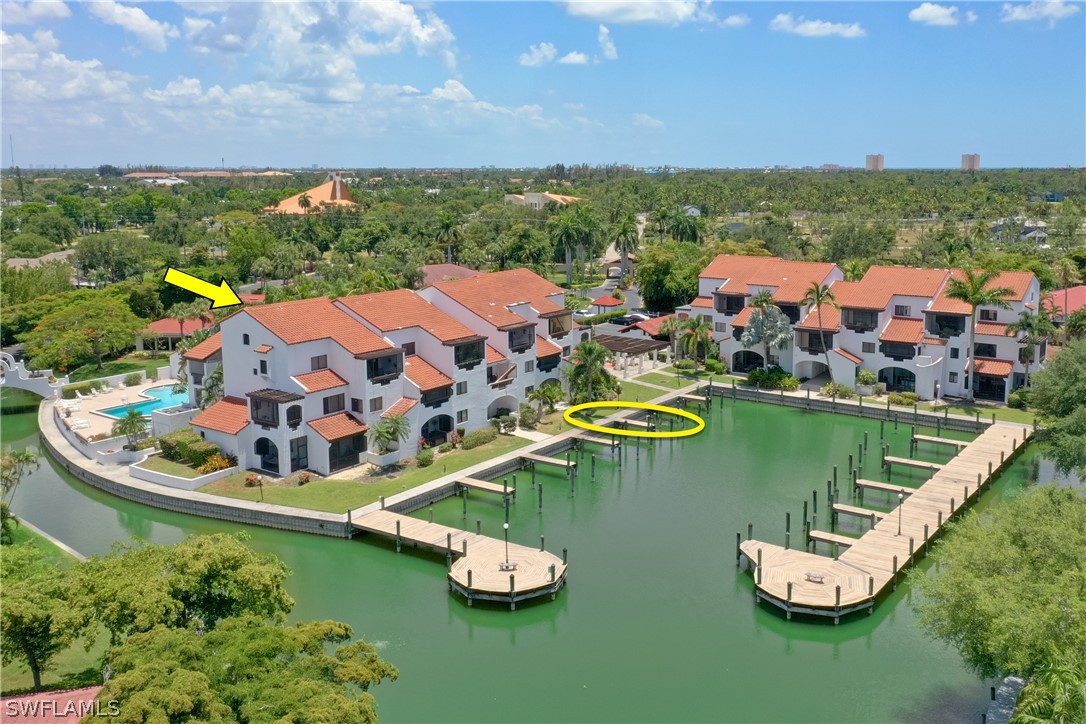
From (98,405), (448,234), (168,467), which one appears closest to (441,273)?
(448,234)

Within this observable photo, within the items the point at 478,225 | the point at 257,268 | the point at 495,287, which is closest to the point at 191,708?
the point at 495,287

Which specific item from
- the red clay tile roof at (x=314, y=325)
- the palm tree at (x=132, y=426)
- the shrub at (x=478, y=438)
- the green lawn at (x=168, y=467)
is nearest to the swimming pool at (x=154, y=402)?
the palm tree at (x=132, y=426)

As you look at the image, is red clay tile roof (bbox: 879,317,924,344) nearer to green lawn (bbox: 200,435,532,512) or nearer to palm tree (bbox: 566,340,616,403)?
palm tree (bbox: 566,340,616,403)

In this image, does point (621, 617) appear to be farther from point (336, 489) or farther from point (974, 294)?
point (974, 294)

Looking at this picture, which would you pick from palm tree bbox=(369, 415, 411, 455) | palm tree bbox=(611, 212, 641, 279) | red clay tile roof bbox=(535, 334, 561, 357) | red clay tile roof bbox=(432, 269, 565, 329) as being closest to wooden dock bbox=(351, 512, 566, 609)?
palm tree bbox=(369, 415, 411, 455)

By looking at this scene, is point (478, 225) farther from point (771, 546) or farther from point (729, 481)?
point (771, 546)

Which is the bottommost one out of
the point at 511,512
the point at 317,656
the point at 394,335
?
the point at 511,512
